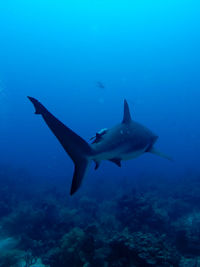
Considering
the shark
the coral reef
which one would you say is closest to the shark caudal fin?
the shark

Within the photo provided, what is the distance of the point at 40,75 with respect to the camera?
172 metres

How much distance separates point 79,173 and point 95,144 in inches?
25.2

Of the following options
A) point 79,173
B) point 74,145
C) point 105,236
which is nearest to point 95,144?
point 74,145

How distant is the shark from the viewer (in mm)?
3225

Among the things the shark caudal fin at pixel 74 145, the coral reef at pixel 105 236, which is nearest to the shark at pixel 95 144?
the shark caudal fin at pixel 74 145

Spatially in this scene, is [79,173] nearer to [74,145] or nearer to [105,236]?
[74,145]

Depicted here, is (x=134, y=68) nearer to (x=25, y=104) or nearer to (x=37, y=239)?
(x=25, y=104)

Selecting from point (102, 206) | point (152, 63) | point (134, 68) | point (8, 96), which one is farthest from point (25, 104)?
point (102, 206)

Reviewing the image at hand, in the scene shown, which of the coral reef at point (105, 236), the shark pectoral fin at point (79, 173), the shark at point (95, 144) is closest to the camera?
the shark pectoral fin at point (79, 173)

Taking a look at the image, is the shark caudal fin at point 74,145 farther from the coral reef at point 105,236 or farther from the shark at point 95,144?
the coral reef at point 105,236

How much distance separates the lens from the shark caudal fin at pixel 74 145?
3250 millimetres

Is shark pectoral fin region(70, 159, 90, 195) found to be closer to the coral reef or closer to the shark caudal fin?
the shark caudal fin

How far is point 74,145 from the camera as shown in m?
3.49

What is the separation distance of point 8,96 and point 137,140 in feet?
704
